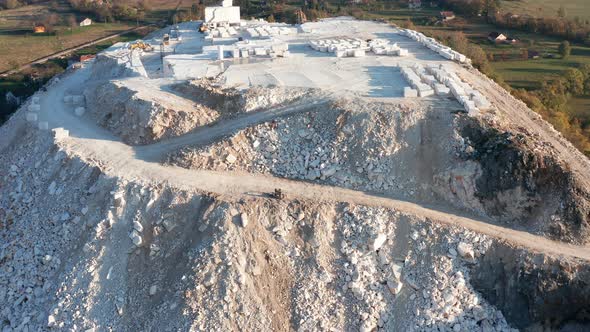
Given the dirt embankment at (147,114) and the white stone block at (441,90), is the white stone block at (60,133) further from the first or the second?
the white stone block at (441,90)

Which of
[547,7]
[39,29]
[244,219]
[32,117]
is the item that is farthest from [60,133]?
[547,7]

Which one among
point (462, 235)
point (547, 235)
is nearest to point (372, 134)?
point (462, 235)

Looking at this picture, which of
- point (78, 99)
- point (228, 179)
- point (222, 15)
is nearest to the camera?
point (228, 179)

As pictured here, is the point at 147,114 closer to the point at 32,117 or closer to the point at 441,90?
the point at 32,117

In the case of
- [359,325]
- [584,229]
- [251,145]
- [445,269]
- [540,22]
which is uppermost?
[540,22]

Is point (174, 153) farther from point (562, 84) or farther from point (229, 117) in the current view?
point (562, 84)

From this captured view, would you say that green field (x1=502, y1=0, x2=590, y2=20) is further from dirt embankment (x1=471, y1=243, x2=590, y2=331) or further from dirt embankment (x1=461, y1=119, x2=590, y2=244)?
dirt embankment (x1=471, y1=243, x2=590, y2=331)

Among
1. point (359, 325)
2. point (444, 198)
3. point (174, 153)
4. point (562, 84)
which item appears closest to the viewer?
point (359, 325)

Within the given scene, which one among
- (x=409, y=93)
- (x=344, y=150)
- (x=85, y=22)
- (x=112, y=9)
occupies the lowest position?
(x=344, y=150)
